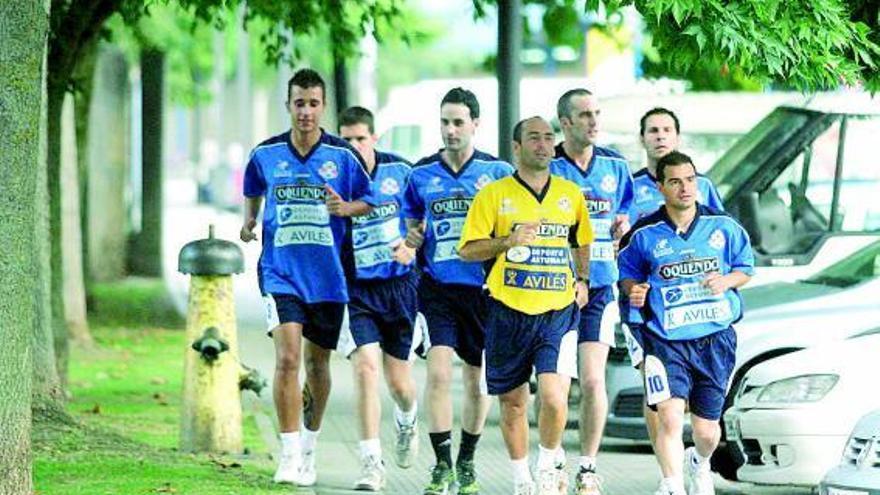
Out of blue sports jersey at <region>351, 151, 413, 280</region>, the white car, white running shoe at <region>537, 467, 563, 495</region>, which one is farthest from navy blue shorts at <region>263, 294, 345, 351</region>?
the white car

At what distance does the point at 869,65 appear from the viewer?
36.2ft

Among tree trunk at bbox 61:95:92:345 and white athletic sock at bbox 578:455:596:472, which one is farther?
tree trunk at bbox 61:95:92:345

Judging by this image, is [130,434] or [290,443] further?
[130,434]

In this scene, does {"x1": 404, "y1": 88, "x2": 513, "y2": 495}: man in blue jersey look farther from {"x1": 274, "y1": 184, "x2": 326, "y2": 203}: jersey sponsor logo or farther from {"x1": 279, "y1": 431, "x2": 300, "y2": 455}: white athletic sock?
{"x1": 279, "y1": 431, "x2": 300, "y2": 455}: white athletic sock

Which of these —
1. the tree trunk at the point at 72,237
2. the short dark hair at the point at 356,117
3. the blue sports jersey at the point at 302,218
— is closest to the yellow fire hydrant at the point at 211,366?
the short dark hair at the point at 356,117

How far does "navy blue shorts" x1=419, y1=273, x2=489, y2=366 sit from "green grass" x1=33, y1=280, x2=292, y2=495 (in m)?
1.11

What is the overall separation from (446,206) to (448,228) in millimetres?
107

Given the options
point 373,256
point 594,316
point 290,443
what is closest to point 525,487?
point 594,316

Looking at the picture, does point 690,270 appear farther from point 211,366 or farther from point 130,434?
point 130,434

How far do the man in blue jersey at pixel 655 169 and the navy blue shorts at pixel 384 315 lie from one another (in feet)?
4.07

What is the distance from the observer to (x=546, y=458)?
11.3 meters

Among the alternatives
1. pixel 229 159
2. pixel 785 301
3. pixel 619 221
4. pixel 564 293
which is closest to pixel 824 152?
pixel 785 301

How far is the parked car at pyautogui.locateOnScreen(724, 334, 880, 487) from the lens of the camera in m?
11.4

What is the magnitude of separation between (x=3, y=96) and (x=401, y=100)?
52.7 feet
